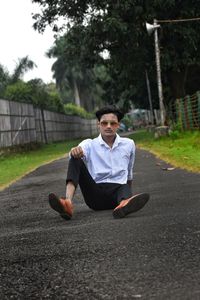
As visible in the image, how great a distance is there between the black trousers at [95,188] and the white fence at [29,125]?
19213 millimetres

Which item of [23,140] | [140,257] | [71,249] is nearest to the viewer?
[140,257]

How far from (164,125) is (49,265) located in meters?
24.3

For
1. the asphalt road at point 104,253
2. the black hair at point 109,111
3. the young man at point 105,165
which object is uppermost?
the black hair at point 109,111

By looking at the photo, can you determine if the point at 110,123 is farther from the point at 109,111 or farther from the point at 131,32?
the point at 131,32

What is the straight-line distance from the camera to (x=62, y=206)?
20.0ft

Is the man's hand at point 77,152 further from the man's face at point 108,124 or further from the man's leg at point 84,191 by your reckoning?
the man's face at point 108,124

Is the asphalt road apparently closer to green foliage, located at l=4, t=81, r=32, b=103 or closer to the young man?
the young man

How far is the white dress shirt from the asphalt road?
1.38 feet

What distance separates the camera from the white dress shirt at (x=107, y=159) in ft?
21.6

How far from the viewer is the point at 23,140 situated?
101 ft

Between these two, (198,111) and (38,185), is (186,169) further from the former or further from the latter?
(198,111)

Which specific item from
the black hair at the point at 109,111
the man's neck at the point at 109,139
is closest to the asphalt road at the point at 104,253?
the man's neck at the point at 109,139

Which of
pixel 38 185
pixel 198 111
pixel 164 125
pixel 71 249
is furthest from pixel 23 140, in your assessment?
pixel 71 249

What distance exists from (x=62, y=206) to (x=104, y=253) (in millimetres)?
1926
